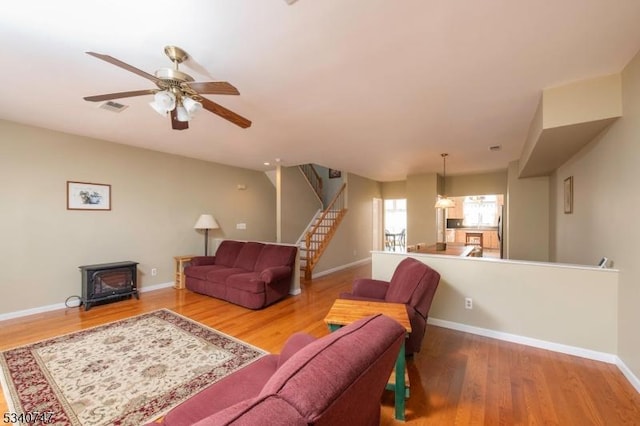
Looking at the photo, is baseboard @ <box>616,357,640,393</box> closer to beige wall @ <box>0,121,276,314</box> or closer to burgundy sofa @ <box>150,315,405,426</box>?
burgundy sofa @ <box>150,315,405,426</box>

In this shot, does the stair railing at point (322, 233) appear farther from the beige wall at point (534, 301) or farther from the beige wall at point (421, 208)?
the beige wall at point (534, 301)

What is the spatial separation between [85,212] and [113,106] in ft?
6.75

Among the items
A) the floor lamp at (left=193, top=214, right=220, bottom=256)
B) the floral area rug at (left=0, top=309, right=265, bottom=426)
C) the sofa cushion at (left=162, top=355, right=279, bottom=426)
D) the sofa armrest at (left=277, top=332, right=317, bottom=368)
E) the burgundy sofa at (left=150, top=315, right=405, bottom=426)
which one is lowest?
the floral area rug at (left=0, top=309, right=265, bottom=426)

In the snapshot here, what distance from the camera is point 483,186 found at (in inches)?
273

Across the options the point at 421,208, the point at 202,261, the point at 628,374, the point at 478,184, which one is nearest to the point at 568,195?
the point at 628,374

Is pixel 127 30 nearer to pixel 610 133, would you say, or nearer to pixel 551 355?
pixel 610 133

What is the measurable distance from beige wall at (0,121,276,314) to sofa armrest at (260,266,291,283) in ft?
7.46

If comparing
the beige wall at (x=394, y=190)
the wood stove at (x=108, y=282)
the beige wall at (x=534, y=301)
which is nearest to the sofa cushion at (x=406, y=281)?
the beige wall at (x=534, y=301)

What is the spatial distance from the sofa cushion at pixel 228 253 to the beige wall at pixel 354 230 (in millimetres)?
1793

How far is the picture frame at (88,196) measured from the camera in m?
3.94

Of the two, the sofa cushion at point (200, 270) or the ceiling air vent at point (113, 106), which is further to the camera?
the sofa cushion at point (200, 270)

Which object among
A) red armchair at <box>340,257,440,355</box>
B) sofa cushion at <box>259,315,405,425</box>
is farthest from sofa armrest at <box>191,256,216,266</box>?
sofa cushion at <box>259,315,405,425</box>

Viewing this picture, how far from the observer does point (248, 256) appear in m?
4.77

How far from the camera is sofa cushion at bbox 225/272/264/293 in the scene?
12.6 feet
